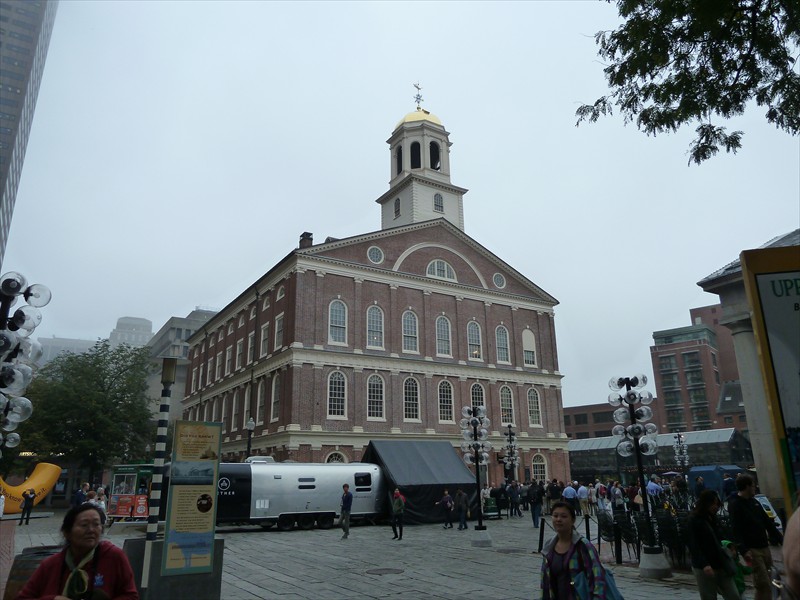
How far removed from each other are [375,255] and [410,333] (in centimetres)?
564

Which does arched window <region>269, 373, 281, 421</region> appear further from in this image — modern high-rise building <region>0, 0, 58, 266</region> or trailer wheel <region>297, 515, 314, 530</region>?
modern high-rise building <region>0, 0, 58, 266</region>

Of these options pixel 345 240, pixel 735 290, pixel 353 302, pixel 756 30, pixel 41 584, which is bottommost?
pixel 41 584

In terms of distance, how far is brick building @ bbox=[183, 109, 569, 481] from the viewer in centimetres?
3609

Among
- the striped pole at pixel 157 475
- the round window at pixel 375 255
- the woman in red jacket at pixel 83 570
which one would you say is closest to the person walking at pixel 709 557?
the woman in red jacket at pixel 83 570

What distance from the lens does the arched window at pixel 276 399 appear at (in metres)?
37.0

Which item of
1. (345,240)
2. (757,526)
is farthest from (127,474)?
(757,526)

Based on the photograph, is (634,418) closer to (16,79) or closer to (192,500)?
(192,500)

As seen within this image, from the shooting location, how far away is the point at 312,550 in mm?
17406

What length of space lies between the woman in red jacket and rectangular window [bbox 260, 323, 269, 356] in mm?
36670

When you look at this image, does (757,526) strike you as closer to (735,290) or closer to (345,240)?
(735,290)

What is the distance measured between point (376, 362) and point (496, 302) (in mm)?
11259

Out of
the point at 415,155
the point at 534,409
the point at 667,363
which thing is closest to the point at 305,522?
the point at 534,409

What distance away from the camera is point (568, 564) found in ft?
16.9

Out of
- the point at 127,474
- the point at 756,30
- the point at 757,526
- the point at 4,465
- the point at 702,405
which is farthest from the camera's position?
the point at 702,405
